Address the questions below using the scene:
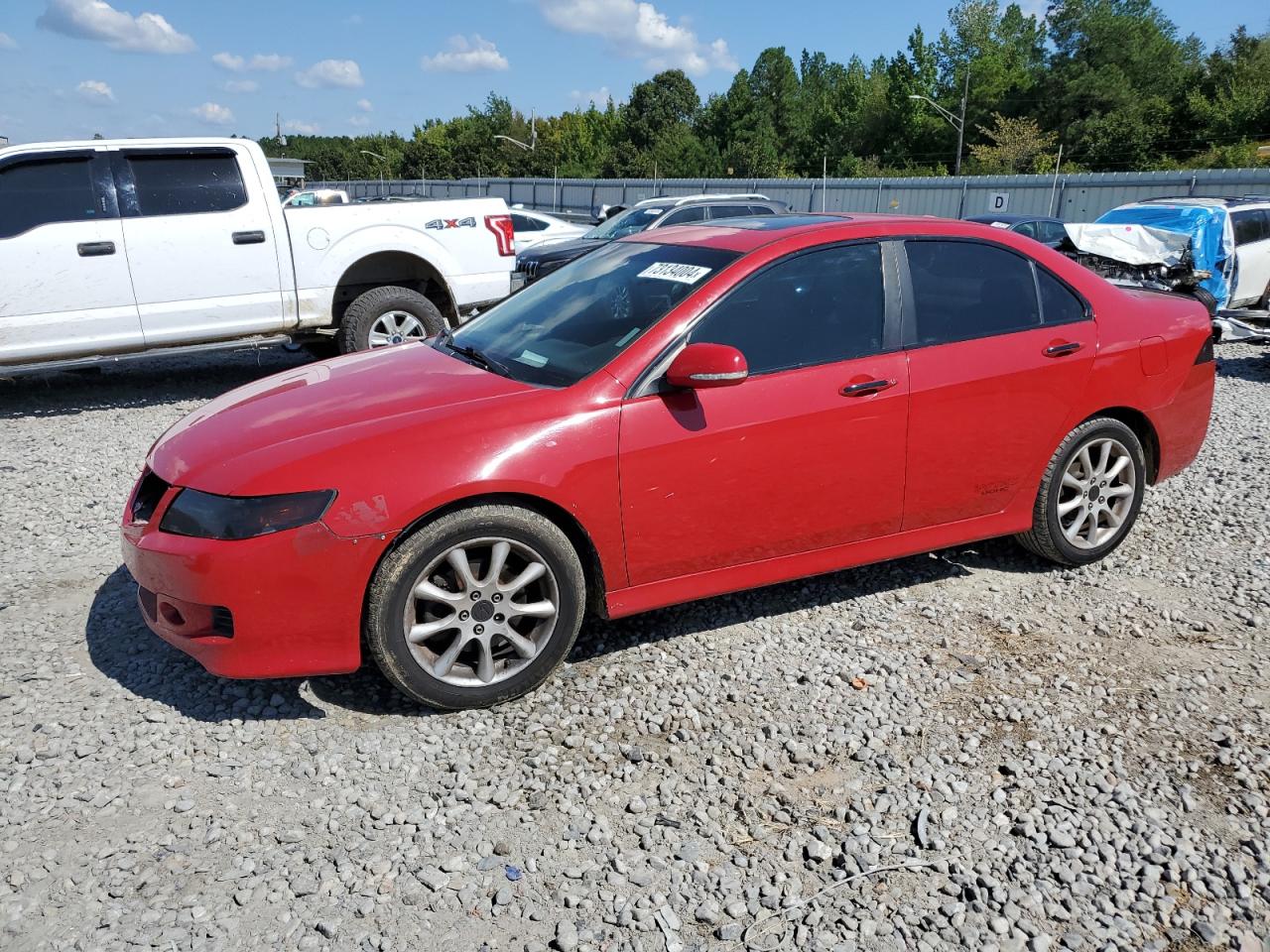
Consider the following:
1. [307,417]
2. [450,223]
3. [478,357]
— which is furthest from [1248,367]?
[307,417]

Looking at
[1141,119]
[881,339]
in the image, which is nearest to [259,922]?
[881,339]

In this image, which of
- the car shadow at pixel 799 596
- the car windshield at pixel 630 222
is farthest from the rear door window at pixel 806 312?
the car windshield at pixel 630 222

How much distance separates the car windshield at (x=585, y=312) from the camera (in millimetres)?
3768

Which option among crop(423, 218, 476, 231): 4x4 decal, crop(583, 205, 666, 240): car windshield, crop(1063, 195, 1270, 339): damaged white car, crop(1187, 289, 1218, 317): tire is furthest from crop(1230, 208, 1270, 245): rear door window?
crop(423, 218, 476, 231): 4x4 decal

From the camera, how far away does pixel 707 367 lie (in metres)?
3.45

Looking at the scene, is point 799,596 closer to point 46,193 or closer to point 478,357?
point 478,357

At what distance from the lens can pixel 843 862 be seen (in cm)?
274

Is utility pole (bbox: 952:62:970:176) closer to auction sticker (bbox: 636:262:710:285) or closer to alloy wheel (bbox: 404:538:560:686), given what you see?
auction sticker (bbox: 636:262:710:285)

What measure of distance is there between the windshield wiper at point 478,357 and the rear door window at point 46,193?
4.90 metres

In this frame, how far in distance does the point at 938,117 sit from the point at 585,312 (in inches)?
3288

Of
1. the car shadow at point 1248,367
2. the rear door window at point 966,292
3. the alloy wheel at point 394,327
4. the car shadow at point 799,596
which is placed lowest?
the car shadow at point 1248,367

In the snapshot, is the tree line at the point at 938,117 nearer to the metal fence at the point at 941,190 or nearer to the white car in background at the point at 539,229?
the metal fence at the point at 941,190

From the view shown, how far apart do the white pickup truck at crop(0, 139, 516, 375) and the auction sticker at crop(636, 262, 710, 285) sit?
5.10 metres

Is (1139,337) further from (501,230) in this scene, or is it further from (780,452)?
(501,230)
